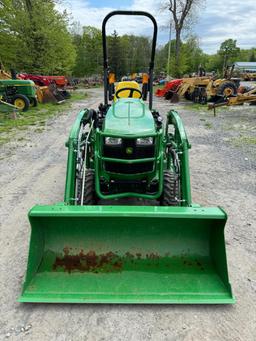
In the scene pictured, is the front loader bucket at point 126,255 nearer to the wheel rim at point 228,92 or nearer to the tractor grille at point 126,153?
the tractor grille at point 126,153

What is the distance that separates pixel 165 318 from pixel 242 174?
3936 millimetres

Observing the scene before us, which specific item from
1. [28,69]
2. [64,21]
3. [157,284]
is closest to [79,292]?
[157,284]

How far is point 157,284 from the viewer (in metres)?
2.61

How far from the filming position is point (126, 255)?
285cm

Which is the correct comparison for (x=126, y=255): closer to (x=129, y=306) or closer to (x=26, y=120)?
(x=129, y=306)

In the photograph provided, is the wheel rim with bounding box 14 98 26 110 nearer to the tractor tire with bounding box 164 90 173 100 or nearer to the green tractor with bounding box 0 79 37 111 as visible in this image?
the green tractor with bounding box 0 79 37 111

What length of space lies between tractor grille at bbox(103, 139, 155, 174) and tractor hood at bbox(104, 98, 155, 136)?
13cm

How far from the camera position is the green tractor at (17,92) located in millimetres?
12859

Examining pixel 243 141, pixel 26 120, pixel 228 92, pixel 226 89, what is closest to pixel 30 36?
pixel 26 120

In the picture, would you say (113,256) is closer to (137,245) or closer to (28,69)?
(137,245)

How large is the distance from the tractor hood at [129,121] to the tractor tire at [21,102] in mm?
10277

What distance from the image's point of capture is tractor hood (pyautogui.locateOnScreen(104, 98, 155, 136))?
127 inches

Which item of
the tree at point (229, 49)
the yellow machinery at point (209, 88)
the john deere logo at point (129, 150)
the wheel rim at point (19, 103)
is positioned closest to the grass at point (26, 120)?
the wheel rim at point (19, 103)

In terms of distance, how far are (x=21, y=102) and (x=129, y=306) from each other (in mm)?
12185
